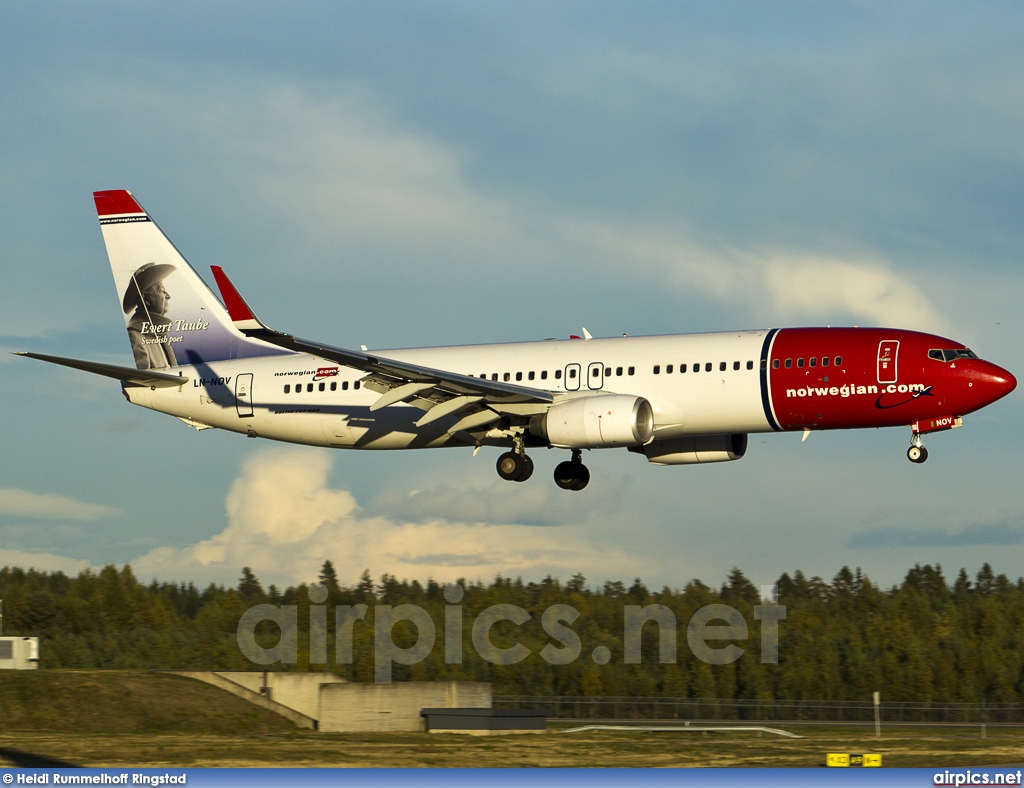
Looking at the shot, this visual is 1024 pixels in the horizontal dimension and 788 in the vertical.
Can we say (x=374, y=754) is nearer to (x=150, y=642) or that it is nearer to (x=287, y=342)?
(x=287, y=342)

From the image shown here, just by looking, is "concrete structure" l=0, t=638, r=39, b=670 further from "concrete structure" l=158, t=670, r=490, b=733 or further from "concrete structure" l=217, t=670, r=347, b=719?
"concrete structure" l=217, t=670, r=347, b=719

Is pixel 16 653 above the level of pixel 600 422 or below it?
below

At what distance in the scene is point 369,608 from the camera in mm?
120000

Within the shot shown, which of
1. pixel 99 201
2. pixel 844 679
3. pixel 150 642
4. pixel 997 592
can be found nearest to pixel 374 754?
pixel 99 201

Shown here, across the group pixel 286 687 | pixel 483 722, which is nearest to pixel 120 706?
pixel 286 687

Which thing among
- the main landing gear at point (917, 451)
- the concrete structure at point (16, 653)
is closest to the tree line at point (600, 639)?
the concrete structure at point (16, 653)

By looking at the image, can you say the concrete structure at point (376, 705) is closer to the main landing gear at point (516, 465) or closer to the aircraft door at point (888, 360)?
the main landing gear at point (516, 465)

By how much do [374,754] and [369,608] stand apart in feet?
256

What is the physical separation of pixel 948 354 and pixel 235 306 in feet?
76.2

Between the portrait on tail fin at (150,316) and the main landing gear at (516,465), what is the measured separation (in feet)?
51.9

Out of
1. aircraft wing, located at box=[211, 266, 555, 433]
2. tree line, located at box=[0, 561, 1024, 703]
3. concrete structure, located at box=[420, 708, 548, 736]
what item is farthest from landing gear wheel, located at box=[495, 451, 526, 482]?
tree line, located at box=[0, 561, 1024, 703]

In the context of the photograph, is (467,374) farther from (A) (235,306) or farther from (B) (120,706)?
(B) (120,706)

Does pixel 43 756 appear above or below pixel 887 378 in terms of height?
below

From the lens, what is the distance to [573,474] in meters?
54.3
